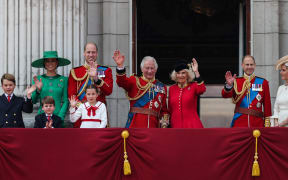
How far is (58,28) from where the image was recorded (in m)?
9.34

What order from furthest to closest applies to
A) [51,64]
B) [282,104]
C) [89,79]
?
[51,64], [89,79], [282,104]

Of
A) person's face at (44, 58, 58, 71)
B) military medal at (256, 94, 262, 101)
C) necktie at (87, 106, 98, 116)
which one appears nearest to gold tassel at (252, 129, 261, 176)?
military medal at (256, 94, 262, 101)

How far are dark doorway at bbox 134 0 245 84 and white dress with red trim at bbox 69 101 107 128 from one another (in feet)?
19.7

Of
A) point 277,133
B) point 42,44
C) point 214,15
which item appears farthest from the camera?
point 214,15

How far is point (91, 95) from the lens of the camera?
7156 mm

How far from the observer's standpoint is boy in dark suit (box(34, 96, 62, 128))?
7227mm

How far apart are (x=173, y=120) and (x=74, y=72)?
1546 mm

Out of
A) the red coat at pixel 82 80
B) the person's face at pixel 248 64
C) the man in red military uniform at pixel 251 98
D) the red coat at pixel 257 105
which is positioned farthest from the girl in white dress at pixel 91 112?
the person's face at pixel 248 64

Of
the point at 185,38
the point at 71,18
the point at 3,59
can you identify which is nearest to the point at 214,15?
the point at 185,38

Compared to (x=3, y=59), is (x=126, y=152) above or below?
below

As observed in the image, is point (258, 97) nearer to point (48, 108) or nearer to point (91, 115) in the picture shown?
point (91, 115)

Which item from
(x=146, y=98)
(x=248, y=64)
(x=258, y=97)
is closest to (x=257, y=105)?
(x=258, y=97)

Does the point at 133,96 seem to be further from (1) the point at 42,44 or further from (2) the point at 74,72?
(1) the point at 42,44

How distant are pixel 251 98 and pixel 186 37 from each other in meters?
6.33
